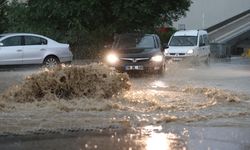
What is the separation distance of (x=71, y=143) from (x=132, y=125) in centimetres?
175

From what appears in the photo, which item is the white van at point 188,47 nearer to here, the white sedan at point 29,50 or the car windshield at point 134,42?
the car windshield at point 134,42

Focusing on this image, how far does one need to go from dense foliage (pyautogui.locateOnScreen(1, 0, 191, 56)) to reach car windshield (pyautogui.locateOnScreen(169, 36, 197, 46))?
1.33 meters

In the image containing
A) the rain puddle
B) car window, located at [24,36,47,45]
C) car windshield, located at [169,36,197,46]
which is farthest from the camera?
car windshield, located at [169,36,197,46]

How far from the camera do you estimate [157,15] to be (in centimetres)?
2966

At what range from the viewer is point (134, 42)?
2241 cm

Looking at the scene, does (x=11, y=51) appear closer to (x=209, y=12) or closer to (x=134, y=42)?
(x=134, y=42)

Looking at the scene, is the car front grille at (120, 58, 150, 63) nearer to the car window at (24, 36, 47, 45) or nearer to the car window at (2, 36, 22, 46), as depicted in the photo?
the car window at (24, 36, 47, 45)

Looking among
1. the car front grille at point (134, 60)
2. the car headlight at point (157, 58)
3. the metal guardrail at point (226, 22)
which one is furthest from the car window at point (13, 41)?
the metal guardrail at point (226, 22)

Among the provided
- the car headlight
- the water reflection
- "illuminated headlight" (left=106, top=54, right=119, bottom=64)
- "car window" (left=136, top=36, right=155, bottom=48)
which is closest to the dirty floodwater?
the water reflection

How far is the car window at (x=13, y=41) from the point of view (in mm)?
23453

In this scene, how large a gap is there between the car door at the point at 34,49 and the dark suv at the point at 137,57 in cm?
333

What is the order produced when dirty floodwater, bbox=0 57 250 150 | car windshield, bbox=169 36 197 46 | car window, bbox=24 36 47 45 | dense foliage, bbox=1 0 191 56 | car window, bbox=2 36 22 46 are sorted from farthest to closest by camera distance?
car windshield, bbox=169 36 197 46, dense foliage, bbox=1 0 191 56, car window, bbox=24 36 47 45, car window, bbox=2 36 22 46, dirty floodwater, bbox=0 57 250 150

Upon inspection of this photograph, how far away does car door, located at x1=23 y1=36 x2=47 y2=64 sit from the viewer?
23.6 meters

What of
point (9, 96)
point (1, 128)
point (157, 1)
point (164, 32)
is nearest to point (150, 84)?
point (9, 96)
